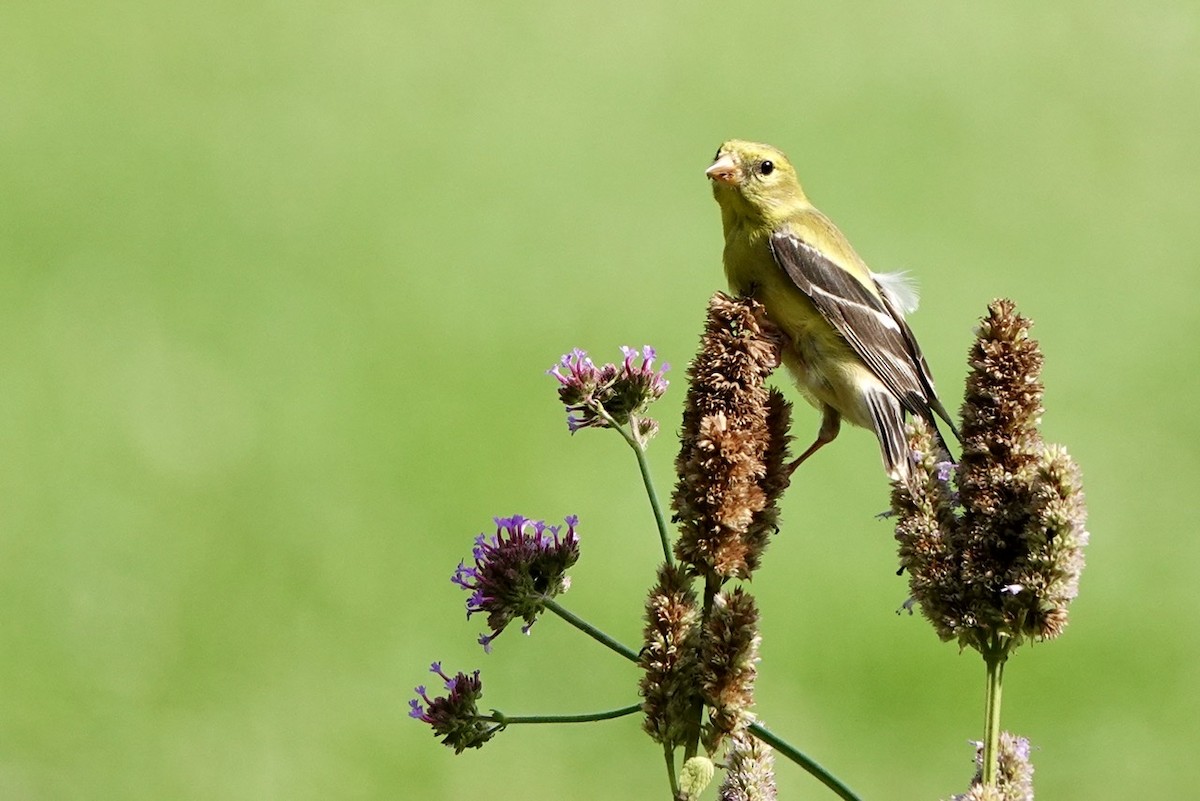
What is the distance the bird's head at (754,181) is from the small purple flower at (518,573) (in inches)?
64.1

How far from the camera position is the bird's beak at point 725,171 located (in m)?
3.45

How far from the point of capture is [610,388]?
7.10ft

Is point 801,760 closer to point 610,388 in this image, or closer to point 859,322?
point 610,388

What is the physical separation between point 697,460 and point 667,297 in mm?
6900

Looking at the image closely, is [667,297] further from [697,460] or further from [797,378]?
[697,460]

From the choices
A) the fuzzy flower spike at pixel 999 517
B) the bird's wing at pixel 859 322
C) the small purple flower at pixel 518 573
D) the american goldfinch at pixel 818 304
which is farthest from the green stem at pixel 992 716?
the bird's wing at pixel 859 322

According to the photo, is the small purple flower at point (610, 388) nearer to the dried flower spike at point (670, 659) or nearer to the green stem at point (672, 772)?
the dried flower spike at point (670, 659)

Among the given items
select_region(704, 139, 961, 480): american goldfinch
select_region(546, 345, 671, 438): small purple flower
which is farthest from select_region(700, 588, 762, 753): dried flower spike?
select_region(704, 139, 961, 480): american goldfinch

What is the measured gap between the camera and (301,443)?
7.71 m

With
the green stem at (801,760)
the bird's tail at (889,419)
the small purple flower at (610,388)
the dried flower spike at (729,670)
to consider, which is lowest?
the green stem at (801,760)

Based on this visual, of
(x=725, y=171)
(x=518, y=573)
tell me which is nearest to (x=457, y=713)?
(x=518, y=573)

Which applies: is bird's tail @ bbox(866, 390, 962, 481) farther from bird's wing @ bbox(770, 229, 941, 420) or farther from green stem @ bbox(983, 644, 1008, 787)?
green stem @ bbox(983, 644, 1008, 787)

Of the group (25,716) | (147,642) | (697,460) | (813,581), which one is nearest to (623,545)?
(813,581)

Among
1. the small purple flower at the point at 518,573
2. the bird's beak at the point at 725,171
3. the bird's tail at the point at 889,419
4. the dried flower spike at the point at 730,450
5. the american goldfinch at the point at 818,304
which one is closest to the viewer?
the dried flower spike at the point at 730,450
